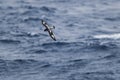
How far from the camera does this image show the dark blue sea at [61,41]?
291 feet

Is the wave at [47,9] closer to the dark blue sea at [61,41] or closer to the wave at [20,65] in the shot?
the dark blue sea at [61,41]

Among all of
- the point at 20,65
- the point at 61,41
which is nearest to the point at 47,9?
the point at 61,41

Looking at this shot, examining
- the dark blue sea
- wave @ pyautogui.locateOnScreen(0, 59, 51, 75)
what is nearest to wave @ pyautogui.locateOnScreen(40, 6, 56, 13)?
the dark blue sea

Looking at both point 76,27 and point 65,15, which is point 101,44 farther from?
point 65,15

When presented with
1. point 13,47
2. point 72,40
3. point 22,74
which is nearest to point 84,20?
point 72,40

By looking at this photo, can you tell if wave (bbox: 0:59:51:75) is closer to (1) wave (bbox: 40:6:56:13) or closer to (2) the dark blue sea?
(2) the dark blue sea

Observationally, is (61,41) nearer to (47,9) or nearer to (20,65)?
(20,65)

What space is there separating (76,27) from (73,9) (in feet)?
60.9

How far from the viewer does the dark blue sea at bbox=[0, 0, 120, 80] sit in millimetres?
88750

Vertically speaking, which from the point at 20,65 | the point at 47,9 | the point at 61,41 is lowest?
the point at 20,65

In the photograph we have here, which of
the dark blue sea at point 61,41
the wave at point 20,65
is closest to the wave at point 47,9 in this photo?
the dark blue sea at point 61,41

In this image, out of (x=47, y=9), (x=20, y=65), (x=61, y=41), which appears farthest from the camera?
(x=47, y=9)

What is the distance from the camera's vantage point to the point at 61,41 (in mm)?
106125

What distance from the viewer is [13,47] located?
340 feet
